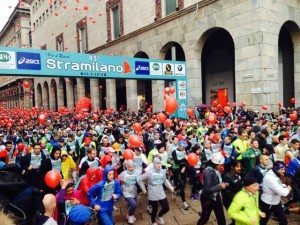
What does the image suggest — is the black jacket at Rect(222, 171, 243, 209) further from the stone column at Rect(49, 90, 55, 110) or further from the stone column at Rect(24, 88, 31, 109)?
the stone column at Rect(24, 88, 31, 109)

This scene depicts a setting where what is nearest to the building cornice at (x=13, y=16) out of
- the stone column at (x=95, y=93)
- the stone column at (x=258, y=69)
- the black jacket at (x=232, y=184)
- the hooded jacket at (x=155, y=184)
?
the stone column at (x=95, y=93)

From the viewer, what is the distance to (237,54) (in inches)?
702

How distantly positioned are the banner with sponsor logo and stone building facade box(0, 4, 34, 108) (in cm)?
4430

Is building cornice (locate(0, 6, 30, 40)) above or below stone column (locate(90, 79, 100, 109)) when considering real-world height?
above

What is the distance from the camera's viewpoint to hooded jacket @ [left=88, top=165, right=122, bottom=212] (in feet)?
18.0

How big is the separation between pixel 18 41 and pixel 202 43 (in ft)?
189

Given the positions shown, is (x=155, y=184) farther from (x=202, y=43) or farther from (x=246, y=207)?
(x=202, y=43)

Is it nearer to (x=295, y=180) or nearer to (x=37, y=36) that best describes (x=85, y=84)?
(x=37, y=36)

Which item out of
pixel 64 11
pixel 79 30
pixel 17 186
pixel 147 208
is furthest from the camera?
pixel 64 11

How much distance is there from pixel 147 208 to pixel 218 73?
58.1 ft

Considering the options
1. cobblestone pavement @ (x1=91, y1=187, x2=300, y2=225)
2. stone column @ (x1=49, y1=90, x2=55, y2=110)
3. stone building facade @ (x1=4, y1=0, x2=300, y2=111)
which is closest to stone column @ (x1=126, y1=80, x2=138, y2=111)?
stone building facade @ (x1=4, y1=0, x2=300, y2=111)

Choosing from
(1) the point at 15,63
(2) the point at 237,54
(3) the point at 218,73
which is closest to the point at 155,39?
(3) the point at 218,73

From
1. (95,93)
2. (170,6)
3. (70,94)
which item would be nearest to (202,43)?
(170,6)

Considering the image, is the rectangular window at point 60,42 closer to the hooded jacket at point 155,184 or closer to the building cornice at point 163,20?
the building cornice at point 163,20
